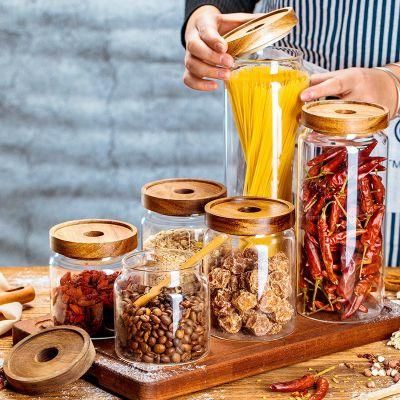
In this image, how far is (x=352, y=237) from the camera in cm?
162

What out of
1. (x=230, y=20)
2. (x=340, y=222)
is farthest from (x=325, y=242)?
(x=230, y=20)

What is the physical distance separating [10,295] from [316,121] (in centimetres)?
70

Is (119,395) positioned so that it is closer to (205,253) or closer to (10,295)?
(205,253)

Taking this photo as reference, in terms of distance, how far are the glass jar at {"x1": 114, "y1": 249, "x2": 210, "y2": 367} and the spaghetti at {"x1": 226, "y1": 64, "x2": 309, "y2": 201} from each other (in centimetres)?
32

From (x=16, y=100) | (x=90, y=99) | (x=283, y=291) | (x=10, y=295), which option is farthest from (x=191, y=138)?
(x=283, y=291)

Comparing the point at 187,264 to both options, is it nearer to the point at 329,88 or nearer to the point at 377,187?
the point at 377,187

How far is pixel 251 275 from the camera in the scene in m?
1.54

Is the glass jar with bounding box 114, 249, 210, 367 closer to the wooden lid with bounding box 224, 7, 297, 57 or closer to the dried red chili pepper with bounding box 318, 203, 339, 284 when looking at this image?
the dried red chili pepper with bounding box 318, 203, 339, 284

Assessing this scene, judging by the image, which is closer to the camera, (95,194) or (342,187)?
(342,187)

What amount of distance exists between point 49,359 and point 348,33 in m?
1.23

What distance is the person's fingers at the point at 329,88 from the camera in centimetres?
172

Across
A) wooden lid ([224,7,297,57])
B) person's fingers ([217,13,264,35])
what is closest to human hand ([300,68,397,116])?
wooden lid ([224,7,297,57])

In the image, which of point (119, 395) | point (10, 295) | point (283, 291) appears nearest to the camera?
point (119, 395)

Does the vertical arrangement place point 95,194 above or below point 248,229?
below
